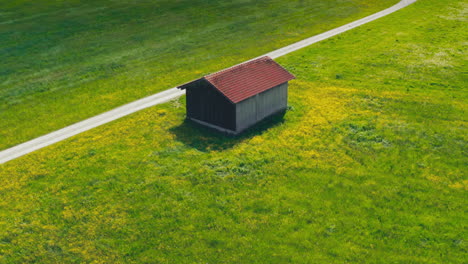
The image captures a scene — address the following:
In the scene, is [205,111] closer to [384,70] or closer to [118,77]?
[118,77]

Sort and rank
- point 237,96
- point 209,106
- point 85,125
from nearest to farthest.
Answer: point 237,96 < point 209,106 < point 85,125

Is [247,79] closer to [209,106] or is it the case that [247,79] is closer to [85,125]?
[209,106]

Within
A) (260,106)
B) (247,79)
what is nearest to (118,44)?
(247,79)

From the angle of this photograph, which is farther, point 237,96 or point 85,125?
point 85,125

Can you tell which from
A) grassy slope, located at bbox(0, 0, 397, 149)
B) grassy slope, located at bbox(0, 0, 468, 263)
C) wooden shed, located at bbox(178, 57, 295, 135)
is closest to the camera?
Answer: grassy slope, located at bbox(0, 0, 468, 263)

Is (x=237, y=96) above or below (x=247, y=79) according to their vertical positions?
Result: below

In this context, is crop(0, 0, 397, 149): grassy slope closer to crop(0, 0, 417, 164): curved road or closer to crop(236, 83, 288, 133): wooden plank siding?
crop(0, 0, 417, 164): curved road

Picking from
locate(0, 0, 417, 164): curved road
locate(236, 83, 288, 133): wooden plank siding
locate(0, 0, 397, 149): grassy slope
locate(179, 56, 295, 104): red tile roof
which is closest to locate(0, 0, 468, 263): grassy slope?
locate(236, 83, 288, 133): wooden plank siding

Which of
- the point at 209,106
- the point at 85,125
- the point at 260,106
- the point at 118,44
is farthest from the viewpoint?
the point at 118,44
